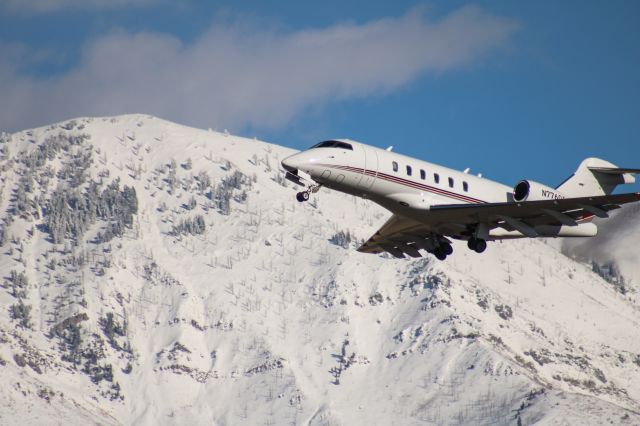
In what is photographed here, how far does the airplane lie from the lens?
52750 millimetres

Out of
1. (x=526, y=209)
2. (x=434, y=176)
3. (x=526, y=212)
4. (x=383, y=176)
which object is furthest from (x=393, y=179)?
(x=526, y=212)

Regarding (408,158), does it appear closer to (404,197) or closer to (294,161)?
(404,197)

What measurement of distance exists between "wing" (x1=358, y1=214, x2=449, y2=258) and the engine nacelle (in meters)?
4.24

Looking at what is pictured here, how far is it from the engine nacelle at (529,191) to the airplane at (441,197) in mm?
49

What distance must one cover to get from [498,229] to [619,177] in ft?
30.2

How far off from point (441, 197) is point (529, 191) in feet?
17.9

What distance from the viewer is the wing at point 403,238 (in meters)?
59.0

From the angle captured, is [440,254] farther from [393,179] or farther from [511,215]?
[393,179]

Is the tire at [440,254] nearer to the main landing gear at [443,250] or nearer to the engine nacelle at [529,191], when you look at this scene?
the main landing gear at [443,250]

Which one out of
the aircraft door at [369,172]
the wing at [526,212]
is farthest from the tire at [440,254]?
the aircraft door at [369,172]

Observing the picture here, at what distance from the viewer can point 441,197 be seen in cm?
5525

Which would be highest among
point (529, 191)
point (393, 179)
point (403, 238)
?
point (529, 191)

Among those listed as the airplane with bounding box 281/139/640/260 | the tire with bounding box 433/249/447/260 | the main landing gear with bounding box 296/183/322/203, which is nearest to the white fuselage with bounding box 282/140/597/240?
the airplane with bounding box 281/139/640/260

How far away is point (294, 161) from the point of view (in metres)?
52.3
